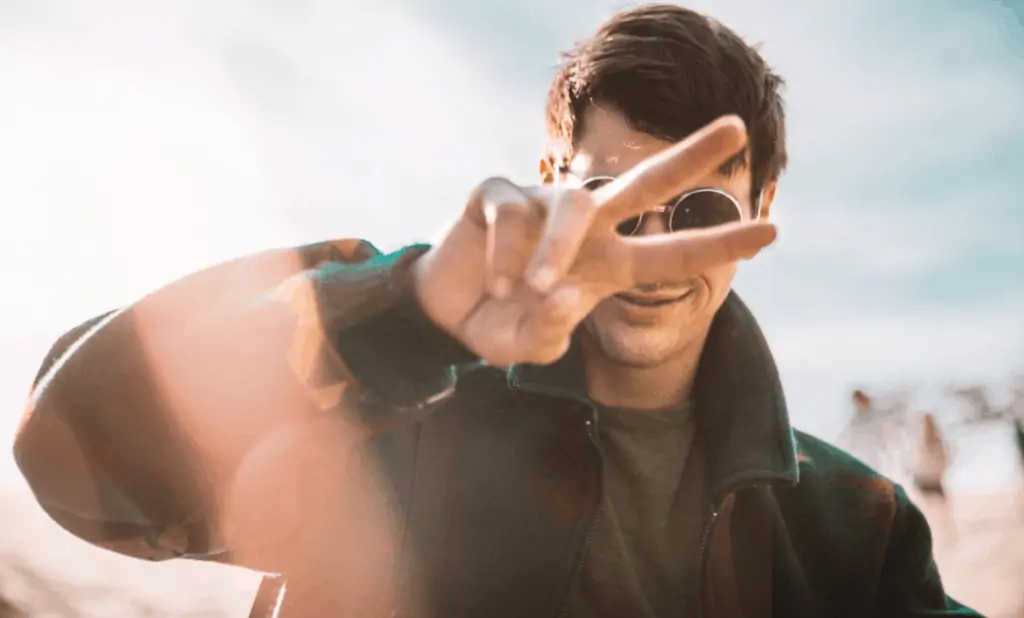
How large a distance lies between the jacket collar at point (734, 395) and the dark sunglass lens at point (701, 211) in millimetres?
449

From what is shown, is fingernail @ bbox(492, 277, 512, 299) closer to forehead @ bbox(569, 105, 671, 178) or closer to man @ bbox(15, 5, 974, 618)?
man @ bbox(15, 5, 974, 618)

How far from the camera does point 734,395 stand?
6.49 feet

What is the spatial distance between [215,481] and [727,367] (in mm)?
1455

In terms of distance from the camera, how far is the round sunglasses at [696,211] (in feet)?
5.75

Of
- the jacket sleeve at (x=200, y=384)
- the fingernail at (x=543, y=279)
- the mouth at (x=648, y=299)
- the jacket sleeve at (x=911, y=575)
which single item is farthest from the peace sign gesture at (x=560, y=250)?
the jacket sleeve at (x=911, y=575)

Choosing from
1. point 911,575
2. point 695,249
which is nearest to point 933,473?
point 911,575

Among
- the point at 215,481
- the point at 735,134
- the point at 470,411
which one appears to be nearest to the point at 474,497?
the point at 470,411

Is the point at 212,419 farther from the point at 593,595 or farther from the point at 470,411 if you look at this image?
the point at 593,595

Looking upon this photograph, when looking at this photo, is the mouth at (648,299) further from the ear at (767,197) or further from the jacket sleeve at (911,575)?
the jacket sleeve at (911,575)

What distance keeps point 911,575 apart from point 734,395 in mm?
804

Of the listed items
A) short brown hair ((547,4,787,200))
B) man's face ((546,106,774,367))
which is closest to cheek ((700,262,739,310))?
man's face ((546,106,774,367))

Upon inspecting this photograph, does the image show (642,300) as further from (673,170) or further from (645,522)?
(673,170)

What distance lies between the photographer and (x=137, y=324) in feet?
3.73

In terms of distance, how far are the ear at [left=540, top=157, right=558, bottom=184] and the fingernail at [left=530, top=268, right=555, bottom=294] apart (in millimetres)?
1261
